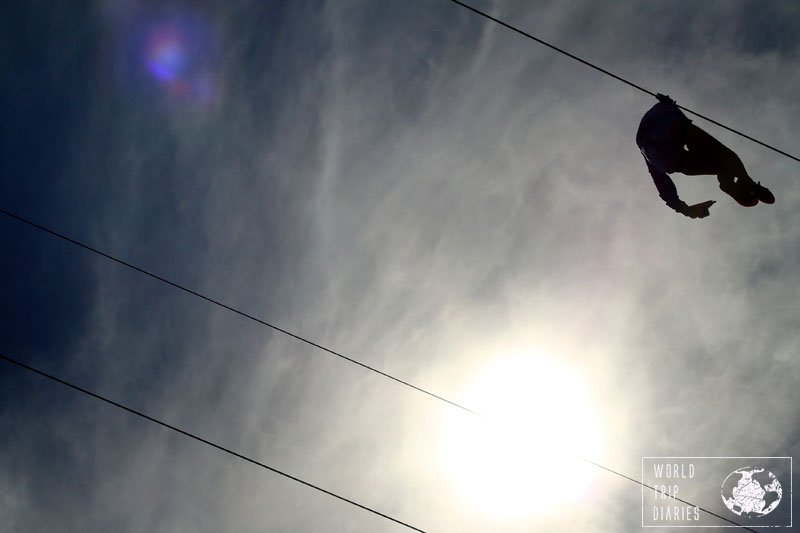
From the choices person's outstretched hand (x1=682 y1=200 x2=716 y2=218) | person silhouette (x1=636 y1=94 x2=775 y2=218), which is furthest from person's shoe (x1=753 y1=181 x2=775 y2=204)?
person's outstretched hand (x1=682 y1=200 x2=716 y2=218)

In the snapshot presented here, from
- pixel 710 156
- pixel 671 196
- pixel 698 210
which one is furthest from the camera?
pixel 671 196

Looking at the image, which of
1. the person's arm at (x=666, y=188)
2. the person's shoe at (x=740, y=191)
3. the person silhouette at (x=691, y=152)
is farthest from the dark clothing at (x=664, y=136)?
the person's shoe at (x=740, y=191)

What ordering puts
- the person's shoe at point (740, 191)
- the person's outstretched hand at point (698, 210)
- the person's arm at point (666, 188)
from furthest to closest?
the person's arm at point (666, 188), the person's outstretched hand at point (698, 210), the person's shoe at point (740, 191)

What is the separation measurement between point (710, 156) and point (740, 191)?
645 millimetres

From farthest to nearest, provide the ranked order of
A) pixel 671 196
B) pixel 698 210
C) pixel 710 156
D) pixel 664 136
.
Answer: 1. pixel 671 196
2. pixel 698 210
3. pixel 710 156
4. pixel 664 136

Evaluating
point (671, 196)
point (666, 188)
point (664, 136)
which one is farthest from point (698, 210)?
point (664, 136)

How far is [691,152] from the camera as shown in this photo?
820 centimetres

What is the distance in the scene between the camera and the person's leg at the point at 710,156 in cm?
815

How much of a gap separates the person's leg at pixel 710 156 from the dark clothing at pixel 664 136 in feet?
0.36

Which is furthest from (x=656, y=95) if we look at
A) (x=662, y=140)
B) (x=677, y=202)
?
(x=677, y=202)

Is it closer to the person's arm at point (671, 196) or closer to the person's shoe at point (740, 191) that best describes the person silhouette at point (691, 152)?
the person's shoe at point (740, 191)

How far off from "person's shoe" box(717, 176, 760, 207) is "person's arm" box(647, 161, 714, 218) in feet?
1.31

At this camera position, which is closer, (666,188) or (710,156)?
(710,156)

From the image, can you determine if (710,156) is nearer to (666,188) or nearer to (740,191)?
(740,191)
